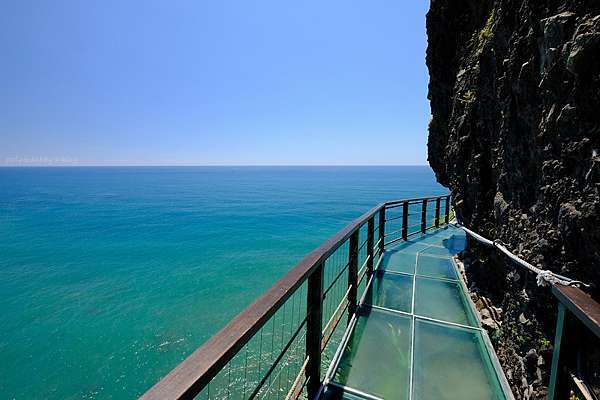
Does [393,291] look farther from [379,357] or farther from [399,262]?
[379,357]

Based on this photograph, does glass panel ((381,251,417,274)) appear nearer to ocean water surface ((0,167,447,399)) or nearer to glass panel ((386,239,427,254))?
glass panel ((386,239,427,254))

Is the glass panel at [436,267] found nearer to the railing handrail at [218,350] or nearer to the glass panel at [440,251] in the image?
the glass panel at [440,251]

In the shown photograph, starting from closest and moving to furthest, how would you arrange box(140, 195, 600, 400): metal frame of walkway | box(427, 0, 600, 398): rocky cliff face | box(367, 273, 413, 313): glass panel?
box(140, 195, 600, 400): metal frame of walkway, box(427, 0, 600, 398): rocky cliff face, box(367, 273, 413, 313): glass panel

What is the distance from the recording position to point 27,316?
41.8 feet

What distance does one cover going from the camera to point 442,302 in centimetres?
383

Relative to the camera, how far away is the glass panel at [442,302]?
3.44 metres

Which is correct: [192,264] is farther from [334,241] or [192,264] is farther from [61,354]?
[334,241]

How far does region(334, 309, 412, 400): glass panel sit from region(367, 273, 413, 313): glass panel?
0.29 meters

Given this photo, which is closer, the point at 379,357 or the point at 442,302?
the point at 379,357

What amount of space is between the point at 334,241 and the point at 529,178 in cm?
183

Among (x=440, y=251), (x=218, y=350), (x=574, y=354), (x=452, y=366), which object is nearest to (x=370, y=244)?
(x=452, y=366)

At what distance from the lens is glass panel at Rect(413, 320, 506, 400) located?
7.61 feet

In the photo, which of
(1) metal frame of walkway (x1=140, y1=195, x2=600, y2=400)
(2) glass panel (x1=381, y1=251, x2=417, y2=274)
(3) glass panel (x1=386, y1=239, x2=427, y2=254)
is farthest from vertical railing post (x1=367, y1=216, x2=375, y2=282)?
(3) glass panel (x1=386, y1=239, x2=427, y2=254)

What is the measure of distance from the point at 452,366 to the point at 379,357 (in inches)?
26.7
